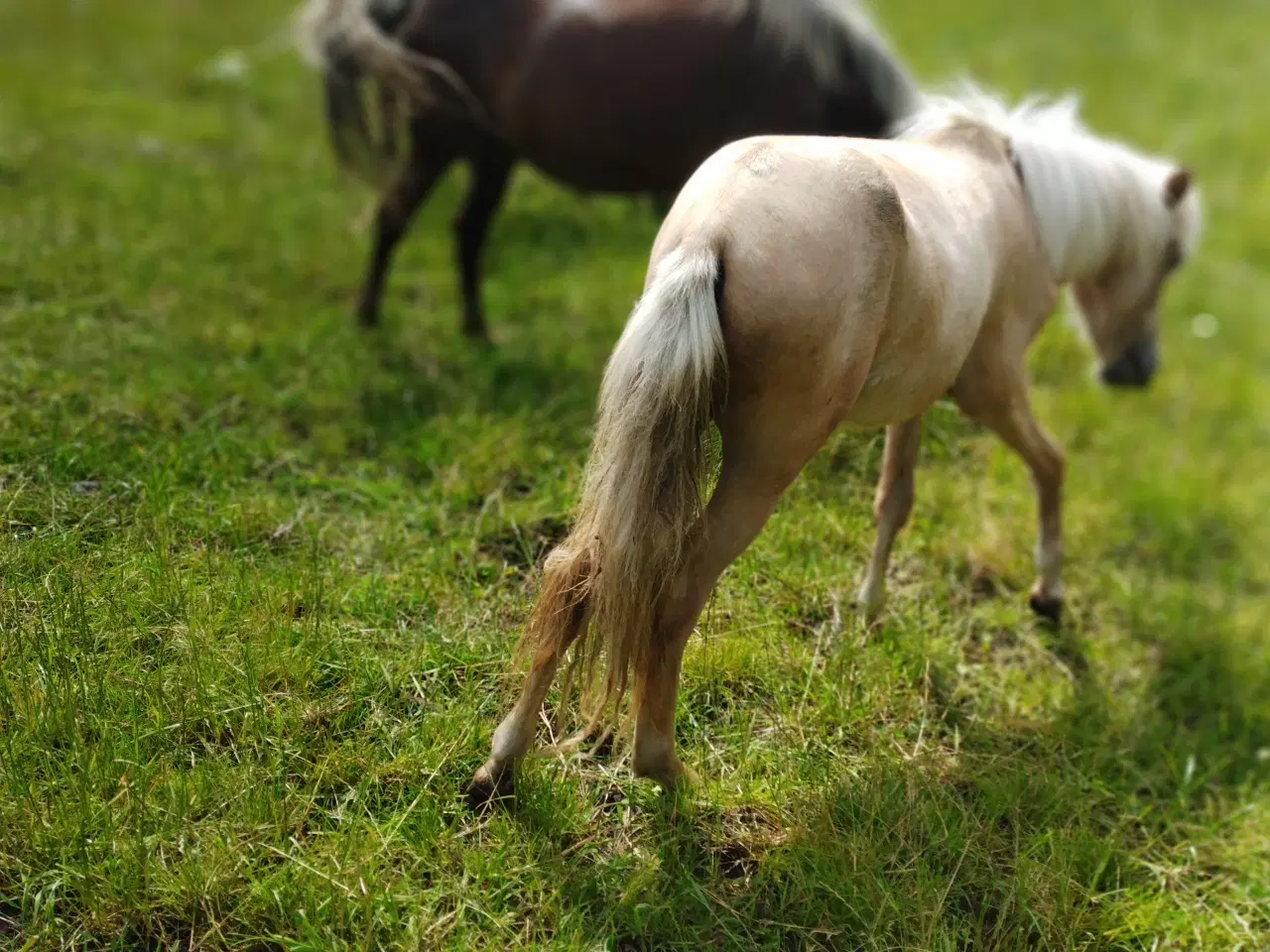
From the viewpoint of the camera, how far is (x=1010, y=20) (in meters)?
11.5

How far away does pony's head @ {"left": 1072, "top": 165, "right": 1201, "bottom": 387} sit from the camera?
3760 millimetres

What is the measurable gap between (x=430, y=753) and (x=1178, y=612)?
308 centimetres

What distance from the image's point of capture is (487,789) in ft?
7.93

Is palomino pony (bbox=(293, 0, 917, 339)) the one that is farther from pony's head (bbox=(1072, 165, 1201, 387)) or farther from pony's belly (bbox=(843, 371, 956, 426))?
pony's belly (bbox=(843, 371, 956, 426))

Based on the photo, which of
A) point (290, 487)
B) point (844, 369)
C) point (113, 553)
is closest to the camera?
point (844, 369)

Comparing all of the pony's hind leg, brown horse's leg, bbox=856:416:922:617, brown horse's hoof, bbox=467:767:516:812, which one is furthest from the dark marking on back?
brown horse's hoof, bbox=467:767:516:812

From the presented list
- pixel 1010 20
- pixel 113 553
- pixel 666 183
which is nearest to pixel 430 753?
pixel 113 553

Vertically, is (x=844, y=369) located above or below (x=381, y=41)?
below

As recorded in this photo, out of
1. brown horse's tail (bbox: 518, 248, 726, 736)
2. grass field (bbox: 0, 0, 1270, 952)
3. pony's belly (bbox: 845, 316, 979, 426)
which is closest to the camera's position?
brown horse's tail (bbox: 518, 248, 726, 736)

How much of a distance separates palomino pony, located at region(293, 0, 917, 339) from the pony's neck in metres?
0.99

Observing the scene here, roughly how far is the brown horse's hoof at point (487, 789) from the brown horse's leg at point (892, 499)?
4.58 feet

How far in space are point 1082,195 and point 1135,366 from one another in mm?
1198

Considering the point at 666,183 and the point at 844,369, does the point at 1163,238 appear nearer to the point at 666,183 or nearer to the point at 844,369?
the point at 666,183

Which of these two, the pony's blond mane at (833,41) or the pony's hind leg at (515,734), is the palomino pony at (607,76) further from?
the pony's hind leg at (515,734)
